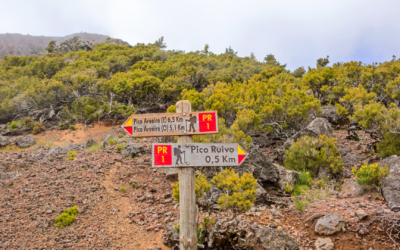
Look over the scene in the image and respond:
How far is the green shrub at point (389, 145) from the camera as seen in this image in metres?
7.41

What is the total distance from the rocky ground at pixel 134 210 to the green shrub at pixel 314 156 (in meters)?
0.57

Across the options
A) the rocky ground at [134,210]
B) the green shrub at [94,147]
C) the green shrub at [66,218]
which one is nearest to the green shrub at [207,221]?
the rocky ground at [134,210]

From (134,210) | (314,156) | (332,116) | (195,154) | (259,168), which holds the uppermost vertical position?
(332,116)

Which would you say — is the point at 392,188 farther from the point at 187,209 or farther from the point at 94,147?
the point at 94,147

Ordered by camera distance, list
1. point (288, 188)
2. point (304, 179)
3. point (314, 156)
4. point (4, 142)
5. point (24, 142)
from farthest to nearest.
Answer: point (24, 142) → point (4, 142) → point (314, 156) → point (304, 179) → point (288, 188)

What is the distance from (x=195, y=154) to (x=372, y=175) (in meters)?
4.95

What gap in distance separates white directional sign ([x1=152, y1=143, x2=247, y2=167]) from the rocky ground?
1.90m

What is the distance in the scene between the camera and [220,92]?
460 inches

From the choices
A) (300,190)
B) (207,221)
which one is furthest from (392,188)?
(207,221)

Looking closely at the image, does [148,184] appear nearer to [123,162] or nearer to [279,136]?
[123,162]

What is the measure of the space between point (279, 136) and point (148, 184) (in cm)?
682

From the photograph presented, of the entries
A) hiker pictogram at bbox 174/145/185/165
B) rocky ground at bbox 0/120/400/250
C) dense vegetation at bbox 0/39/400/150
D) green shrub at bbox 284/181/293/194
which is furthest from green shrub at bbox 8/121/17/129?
hiker pictogram at bbox 174/145/185/165

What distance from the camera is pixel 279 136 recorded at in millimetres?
11125

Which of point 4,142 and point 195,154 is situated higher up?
point 4,142
